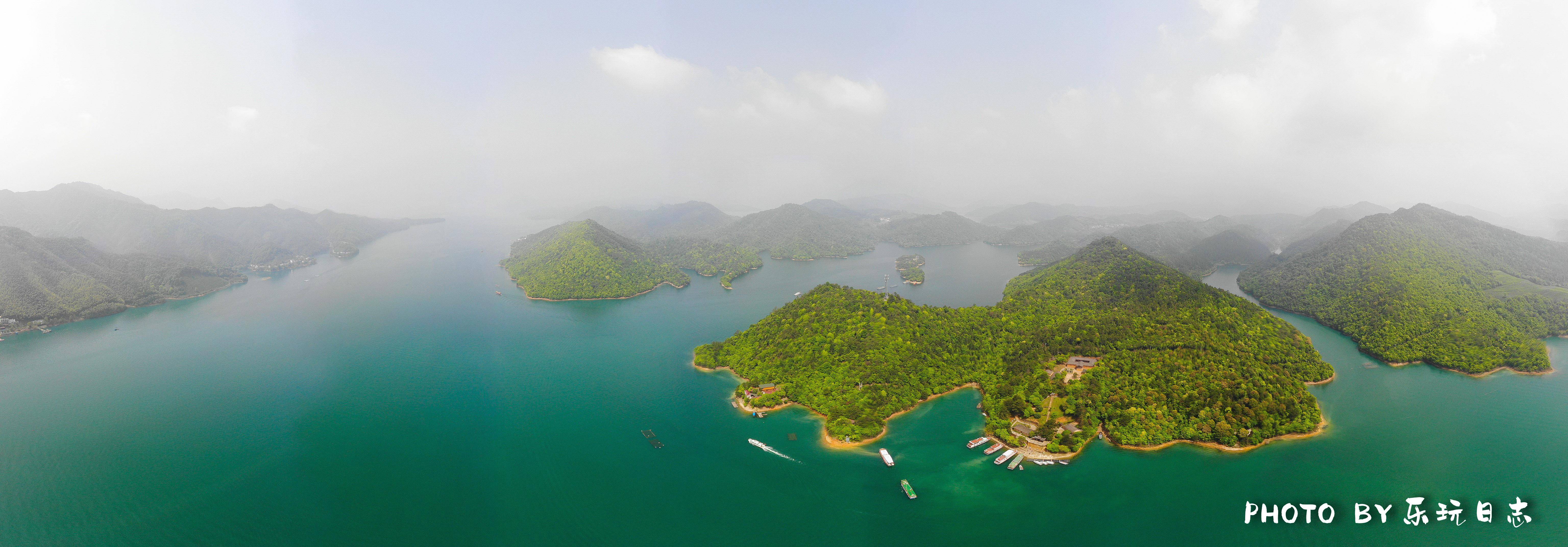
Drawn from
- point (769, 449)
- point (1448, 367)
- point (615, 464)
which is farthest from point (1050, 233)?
point (615, 464)

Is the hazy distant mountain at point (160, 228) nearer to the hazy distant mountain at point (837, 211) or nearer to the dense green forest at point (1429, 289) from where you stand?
the hazy distant mountain at point (837, 211)

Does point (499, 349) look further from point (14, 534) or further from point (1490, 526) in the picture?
point (1490, 526)

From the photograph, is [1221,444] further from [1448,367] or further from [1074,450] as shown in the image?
[1448,367]

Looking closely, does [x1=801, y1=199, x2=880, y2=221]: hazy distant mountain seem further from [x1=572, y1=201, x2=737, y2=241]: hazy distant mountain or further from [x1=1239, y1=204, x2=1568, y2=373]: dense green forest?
[x1=1239, y1=204, x2=1568, y2=373]: dense green forest

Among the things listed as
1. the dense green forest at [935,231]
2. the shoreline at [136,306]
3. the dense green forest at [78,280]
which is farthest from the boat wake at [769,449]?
the dense green forest at [935,231]

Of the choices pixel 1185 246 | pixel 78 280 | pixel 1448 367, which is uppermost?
pixel 78 280

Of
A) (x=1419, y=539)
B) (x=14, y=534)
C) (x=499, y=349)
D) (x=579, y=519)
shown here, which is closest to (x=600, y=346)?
(x=499, y=349)

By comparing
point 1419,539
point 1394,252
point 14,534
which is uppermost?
point 1394,252
